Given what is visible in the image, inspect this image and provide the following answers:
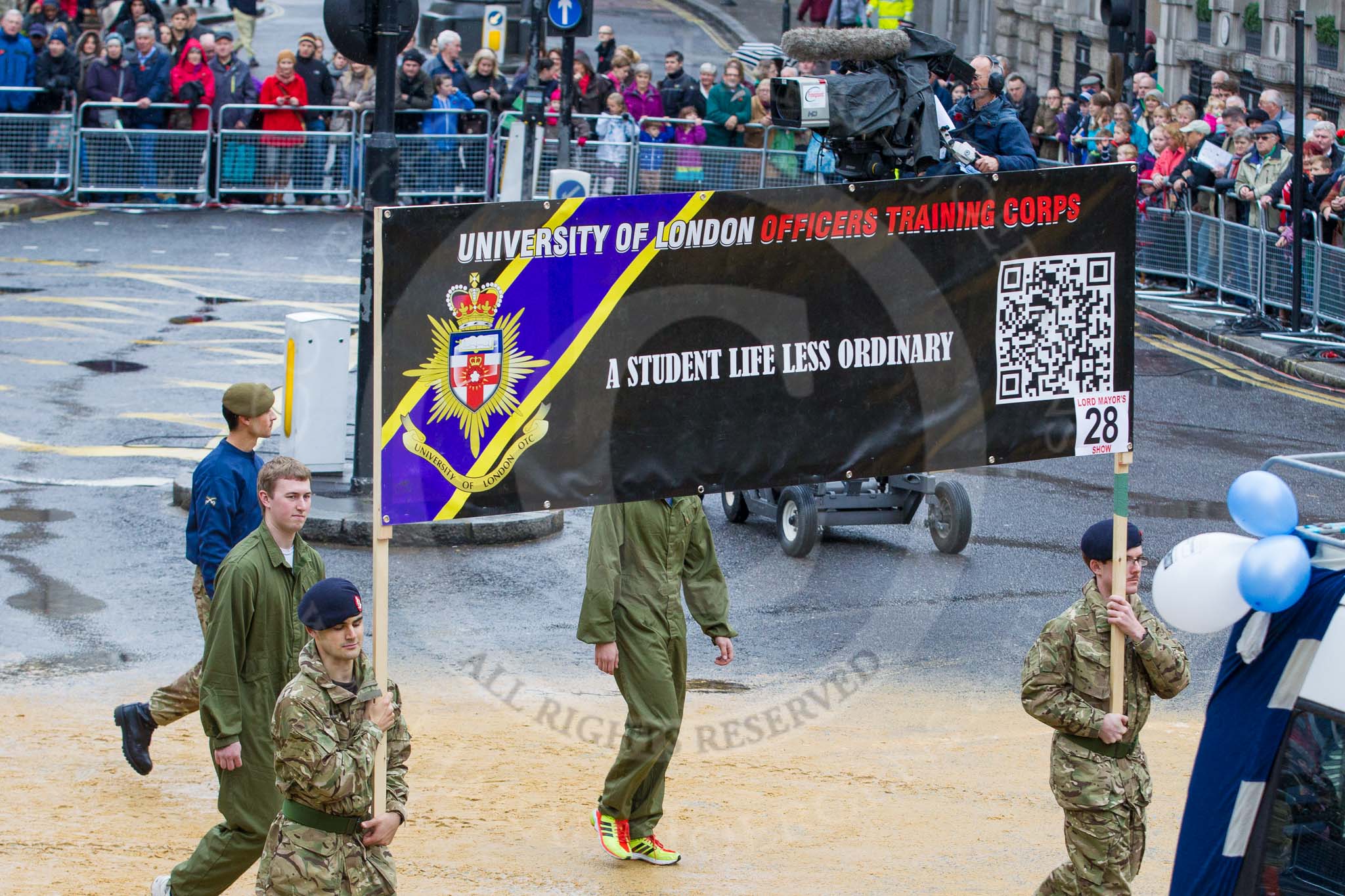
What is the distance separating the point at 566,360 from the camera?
574 centimetres

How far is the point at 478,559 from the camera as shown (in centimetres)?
1128

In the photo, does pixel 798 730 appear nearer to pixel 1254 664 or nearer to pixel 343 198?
pixel 1254 664

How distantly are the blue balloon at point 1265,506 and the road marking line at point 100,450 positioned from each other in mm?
9334

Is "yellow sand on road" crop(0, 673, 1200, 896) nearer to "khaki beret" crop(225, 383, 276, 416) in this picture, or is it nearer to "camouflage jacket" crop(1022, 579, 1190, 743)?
"camouflage jacket" crop(1022, 579, 1190, 743)

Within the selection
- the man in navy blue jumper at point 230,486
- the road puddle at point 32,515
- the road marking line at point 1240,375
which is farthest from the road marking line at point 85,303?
the man in navy blue jumper at point 230,486

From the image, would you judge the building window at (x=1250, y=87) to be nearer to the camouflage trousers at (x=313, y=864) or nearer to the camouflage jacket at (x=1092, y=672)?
the camouflage jacket at (x=1092, y=672)

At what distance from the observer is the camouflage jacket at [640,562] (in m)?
6.79

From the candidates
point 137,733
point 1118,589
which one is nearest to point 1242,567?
point 1118,589

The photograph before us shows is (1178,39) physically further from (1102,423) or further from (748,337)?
(748,337)

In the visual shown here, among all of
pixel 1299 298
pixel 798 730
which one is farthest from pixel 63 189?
pixel 798 730

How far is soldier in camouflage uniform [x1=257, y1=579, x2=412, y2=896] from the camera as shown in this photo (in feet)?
17.0

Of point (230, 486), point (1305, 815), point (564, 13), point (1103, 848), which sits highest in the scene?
point (564, 13)

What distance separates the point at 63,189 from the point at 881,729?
1787 centimetres

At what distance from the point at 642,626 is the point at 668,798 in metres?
1.16
